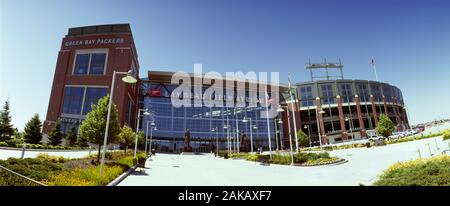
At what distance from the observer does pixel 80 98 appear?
5675cm

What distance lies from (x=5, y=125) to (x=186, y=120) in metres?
46.5

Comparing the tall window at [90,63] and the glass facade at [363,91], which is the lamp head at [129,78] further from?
the glass facade at [363,91]

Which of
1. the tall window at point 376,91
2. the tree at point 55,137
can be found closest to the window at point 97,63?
the tree at point 55,137

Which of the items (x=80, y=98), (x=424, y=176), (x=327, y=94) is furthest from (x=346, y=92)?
(x=424, y=176)

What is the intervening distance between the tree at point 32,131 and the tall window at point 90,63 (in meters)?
21.2

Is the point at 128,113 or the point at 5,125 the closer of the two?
the point at 5,125

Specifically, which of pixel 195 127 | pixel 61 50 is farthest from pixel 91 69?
pixel 195 127

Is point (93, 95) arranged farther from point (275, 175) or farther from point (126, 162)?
point (275, 175)

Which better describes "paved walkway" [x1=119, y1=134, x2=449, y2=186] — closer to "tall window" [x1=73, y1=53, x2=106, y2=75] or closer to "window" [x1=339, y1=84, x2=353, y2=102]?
"tall window" [x1=73, y1=53, x2=106, y2=75]

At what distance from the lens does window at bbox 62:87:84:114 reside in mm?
55281

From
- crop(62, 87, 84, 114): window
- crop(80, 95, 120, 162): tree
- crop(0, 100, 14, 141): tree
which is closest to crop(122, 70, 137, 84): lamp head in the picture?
crop(80, 95, 120, 162): tree

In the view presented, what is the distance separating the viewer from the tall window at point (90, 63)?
197 feet

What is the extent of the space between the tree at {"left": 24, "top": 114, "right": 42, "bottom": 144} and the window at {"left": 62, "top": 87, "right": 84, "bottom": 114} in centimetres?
1384
